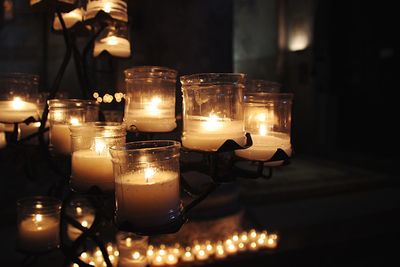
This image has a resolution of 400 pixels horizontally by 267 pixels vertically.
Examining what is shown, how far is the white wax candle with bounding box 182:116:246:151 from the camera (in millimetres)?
1049

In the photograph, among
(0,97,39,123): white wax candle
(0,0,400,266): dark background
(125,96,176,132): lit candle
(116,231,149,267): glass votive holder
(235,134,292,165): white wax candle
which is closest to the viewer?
(235,134,292,165): white wax candle

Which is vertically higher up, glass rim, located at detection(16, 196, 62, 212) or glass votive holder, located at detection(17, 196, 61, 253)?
glass rim, located at detection(16, 196, 62, 212)

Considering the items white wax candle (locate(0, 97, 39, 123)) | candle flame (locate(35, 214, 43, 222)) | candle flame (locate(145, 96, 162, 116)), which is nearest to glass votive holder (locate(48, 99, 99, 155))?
white wax candle (locate(0, 97, 39, 123))

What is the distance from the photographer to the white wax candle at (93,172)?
1.08m

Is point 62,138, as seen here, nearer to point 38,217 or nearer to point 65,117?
point 65,117

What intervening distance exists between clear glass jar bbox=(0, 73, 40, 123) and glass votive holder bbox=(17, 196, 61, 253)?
0.58 m

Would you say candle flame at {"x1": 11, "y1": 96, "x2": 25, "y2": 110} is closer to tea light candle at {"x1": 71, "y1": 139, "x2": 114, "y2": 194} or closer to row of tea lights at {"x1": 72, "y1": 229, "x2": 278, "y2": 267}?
tea light candle at {"x1": 71, "y1": 139, "x2": 114, "y2": 194}

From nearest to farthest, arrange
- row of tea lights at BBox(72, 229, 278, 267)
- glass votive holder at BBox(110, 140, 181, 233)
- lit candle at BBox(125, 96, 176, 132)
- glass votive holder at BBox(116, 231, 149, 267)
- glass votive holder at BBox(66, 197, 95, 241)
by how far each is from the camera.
A: glass votive holder at BBox(110, 140, 181, 233) → lit candle at BBox(125, 96, 176, 132) → glass votive holder at BBox(116, 231, 149, 267) → glass votive holder at BBox(66, 197, 95, 241) → row of tea lights at BBox(72, 229, 278, 267)

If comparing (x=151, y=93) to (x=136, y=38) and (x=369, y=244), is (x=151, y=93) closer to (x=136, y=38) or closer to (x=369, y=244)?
(x=369, y=244)

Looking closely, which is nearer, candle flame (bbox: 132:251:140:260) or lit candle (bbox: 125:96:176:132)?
lit candle (bbox: 125:96:176:132)

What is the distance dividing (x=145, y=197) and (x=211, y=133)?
0.30 m

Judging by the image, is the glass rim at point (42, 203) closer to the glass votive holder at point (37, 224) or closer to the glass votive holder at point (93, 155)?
the glass votive holder at point (37, 224)

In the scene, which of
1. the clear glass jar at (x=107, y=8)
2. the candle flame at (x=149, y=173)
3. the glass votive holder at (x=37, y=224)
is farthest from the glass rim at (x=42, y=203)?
the candle flame at (x=149, y=173)

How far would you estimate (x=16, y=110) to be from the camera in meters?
1.46
